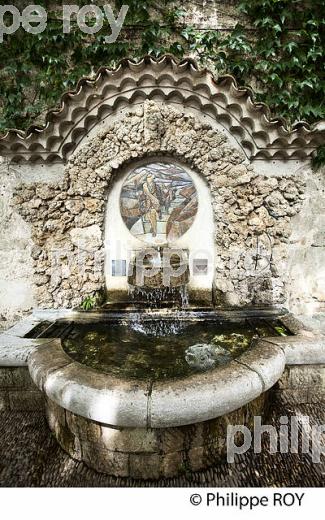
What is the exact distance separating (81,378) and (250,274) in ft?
9.16

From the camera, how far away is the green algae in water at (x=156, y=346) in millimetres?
2596

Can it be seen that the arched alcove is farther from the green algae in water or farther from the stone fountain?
the green algae in water

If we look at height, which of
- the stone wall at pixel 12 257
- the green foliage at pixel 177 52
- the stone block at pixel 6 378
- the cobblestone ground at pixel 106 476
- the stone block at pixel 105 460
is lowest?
the cobblestone ground at pixel 106 476

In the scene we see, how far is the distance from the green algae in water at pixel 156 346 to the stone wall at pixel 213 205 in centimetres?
83

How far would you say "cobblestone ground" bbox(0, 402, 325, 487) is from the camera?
2246mm

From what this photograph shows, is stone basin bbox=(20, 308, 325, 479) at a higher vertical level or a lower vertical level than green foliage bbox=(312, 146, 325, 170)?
lower

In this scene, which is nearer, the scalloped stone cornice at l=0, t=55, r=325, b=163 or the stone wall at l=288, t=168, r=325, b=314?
the scalloped stone cornice at l=0, t=55, r=325, b=163

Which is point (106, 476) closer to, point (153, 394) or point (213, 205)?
point (153, 394)

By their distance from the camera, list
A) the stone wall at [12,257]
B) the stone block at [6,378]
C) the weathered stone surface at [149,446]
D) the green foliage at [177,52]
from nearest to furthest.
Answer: the weathered stone surface at [149,446]
the stone block at [6,378]
the stone wall at [12,257]
the green foliage at [177,52]

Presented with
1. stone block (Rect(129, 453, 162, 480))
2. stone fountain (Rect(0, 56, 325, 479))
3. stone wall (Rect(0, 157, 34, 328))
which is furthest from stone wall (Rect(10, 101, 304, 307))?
stone block (Rect(129, 453, 162, 480))

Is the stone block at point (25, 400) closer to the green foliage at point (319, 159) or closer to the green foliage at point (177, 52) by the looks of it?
the green foliage at point (177, 52)

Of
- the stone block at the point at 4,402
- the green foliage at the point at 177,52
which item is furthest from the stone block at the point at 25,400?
the green foliage at the point at 177,52

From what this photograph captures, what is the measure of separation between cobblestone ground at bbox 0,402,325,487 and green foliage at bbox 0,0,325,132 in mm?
4191

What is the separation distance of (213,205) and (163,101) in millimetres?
1550
